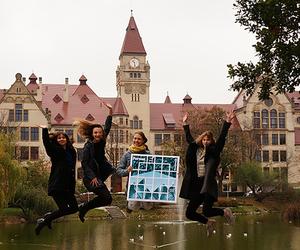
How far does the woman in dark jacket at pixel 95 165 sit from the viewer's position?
29.0ft

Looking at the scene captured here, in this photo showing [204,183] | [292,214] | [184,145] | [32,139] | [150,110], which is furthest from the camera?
[150,110]

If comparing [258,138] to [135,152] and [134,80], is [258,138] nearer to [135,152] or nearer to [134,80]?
[134,80]

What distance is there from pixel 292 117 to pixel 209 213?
2300 inches

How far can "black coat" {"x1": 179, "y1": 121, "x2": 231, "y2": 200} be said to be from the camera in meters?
8.87

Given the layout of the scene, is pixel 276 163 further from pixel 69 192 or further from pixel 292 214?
pixel 69 192

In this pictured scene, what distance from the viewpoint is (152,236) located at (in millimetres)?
32031

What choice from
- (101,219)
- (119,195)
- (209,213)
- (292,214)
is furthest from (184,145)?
(209,213)

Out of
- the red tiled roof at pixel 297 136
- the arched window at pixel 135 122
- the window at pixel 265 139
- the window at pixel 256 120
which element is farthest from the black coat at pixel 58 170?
the red tiled roof at pixel 297 136

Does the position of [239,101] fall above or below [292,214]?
above

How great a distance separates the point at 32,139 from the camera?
59719 millimetres

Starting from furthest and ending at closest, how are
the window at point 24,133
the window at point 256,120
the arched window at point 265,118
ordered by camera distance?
the arched window at point 265,118 → the window at point 256,120 → the window at point 24,133

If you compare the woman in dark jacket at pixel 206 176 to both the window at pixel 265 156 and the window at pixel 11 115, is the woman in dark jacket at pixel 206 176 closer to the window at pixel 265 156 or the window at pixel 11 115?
the window at pixel 11 115

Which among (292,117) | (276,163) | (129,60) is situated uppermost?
(129,60)

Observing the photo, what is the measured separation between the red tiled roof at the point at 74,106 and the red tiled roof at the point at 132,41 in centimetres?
566
